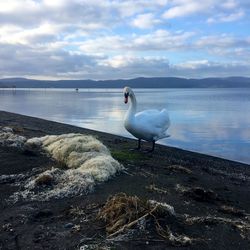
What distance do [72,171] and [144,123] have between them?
612 centimetres

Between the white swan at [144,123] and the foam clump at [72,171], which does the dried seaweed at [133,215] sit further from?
the white swan at [144,123]

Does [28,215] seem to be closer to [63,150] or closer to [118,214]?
[118,214]

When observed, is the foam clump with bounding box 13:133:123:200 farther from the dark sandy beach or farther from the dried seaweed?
the dried seaweed

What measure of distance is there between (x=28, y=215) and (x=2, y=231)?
0.75 meters

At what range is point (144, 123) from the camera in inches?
614

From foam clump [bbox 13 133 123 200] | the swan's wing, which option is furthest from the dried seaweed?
the swan's wing

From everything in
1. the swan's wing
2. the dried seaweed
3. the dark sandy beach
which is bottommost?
the dark sandy beach

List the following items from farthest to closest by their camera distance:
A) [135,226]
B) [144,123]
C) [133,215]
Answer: [144,123], [133,215], [135,226]

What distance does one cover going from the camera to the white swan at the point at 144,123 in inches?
608

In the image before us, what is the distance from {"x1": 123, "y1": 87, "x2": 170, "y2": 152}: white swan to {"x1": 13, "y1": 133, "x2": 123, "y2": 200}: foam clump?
3.04 meters

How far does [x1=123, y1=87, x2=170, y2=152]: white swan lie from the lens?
15445mm

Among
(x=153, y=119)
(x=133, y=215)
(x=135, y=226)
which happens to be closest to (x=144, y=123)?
(x=153, y=119)

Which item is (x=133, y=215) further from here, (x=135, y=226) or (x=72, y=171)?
(x=72, y=171)

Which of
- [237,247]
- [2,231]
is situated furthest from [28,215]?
[237,247]
